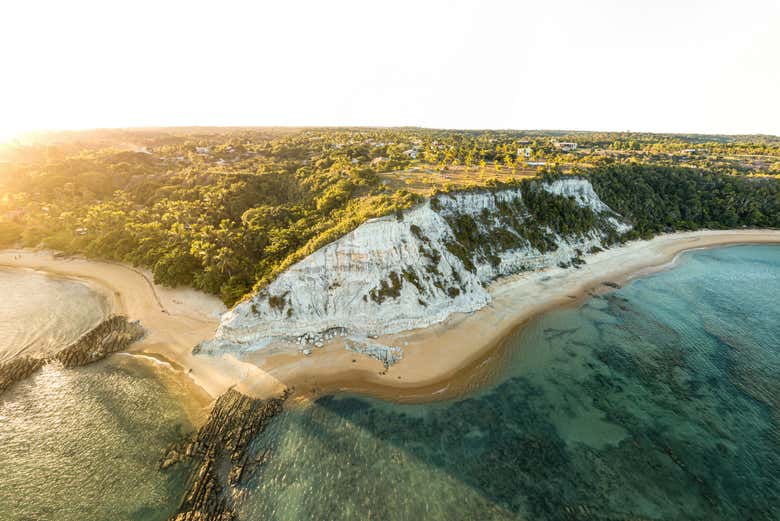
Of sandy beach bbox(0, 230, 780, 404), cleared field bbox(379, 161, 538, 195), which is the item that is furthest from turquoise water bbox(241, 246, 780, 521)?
cleared field bbox(379, 161, 538, 195)

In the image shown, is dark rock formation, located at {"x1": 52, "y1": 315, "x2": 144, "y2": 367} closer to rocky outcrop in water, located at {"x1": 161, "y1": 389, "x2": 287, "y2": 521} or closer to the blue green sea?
the blue green sea

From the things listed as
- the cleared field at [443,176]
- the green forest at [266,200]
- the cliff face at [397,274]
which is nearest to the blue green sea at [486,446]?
the cliff face at [397,274]

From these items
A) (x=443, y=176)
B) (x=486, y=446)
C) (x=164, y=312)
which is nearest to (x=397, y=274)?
(x=486, y=446)

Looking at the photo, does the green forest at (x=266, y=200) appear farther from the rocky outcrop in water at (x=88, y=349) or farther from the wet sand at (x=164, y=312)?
the rocky outcrop in water at (x=88, y=349)

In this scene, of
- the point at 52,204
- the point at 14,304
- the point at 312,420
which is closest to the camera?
the point at 312,420

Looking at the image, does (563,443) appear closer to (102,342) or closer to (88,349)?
(102,342)

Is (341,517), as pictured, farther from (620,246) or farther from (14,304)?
(620,246)

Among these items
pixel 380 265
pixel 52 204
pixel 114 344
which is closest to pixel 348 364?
pixel 380 265
